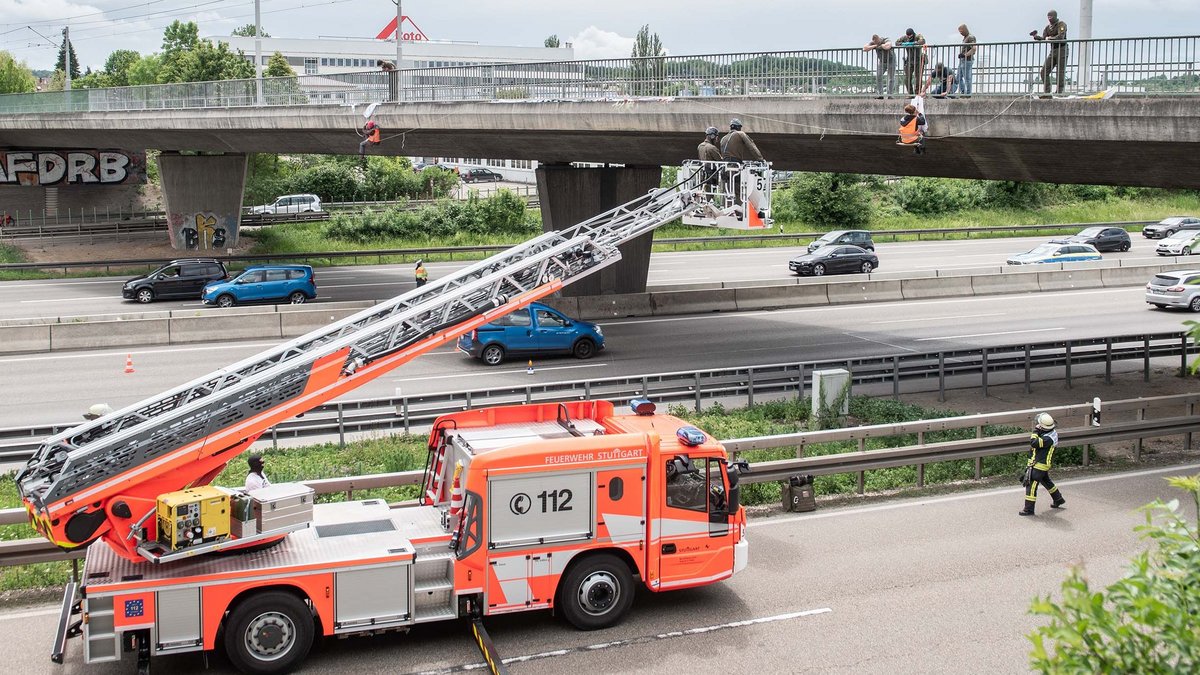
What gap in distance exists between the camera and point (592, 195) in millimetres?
36438

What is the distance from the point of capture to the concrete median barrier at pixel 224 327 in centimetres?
3203

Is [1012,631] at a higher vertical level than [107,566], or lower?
lower

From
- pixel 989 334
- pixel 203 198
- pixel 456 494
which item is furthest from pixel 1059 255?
pixel 456 494

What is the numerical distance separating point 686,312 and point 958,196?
38149 mm

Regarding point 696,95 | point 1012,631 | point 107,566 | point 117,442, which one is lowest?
point 1012,631

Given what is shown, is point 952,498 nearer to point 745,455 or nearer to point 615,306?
point 745,455

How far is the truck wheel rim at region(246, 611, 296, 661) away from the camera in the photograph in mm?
10555

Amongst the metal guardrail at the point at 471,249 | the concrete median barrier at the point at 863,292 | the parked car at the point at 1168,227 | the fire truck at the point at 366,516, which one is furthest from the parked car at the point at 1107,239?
the fire truck at the point at 366,516

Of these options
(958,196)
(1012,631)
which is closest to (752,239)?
(958,196)

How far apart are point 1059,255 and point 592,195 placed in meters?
22.8

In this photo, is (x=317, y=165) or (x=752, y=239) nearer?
(x=752, y=239)

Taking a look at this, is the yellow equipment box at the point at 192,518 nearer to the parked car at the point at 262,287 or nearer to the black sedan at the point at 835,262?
the parked car at the point at 262,287

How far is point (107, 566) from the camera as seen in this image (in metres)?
10.6

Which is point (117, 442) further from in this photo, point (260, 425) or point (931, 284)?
point (931, 284)
